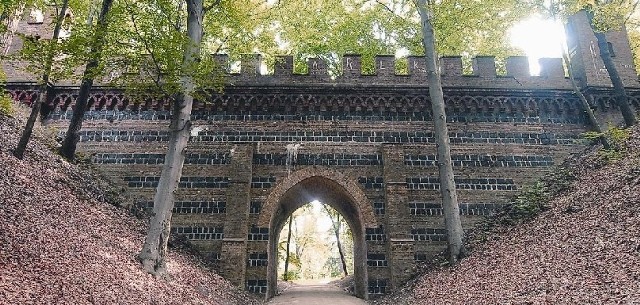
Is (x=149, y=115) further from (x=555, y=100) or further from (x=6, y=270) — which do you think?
(x=555, y=100)

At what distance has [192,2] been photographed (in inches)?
420

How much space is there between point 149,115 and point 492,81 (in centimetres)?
1185

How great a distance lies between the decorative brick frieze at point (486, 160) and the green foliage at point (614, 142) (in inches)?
73.5

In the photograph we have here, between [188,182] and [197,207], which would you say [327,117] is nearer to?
[188,182]

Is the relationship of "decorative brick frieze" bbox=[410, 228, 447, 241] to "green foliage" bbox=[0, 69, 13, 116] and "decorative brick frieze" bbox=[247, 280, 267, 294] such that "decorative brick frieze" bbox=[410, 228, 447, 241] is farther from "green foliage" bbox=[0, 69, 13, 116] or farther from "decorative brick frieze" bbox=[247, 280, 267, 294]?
"green foliage" bbox=[0, 69, 13, 116]

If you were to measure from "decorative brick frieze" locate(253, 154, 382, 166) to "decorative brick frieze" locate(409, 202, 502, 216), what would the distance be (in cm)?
184

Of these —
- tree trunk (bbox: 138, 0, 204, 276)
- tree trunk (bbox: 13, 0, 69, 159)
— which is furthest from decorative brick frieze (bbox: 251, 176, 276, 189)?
tree trunk (bbox: 13, 0, 69, 159)

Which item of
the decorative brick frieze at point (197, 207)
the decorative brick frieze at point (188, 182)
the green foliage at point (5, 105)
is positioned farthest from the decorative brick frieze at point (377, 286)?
the green foliage at point (5, 105)

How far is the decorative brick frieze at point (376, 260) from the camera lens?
13.3 metres

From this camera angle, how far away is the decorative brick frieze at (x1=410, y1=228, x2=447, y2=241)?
13588mm

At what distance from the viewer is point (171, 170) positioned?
975 cm

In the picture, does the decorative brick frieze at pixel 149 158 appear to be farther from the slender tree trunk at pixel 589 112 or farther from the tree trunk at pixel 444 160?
the slender tree trunk at pixel 589 112

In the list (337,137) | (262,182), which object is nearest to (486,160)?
(337,137)

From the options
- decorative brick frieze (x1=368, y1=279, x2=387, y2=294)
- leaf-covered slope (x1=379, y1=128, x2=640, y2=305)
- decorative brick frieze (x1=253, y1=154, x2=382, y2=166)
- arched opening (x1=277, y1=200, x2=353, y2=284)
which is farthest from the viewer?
arched opening (x1=277, y1=200, x2=353, y2=284)
